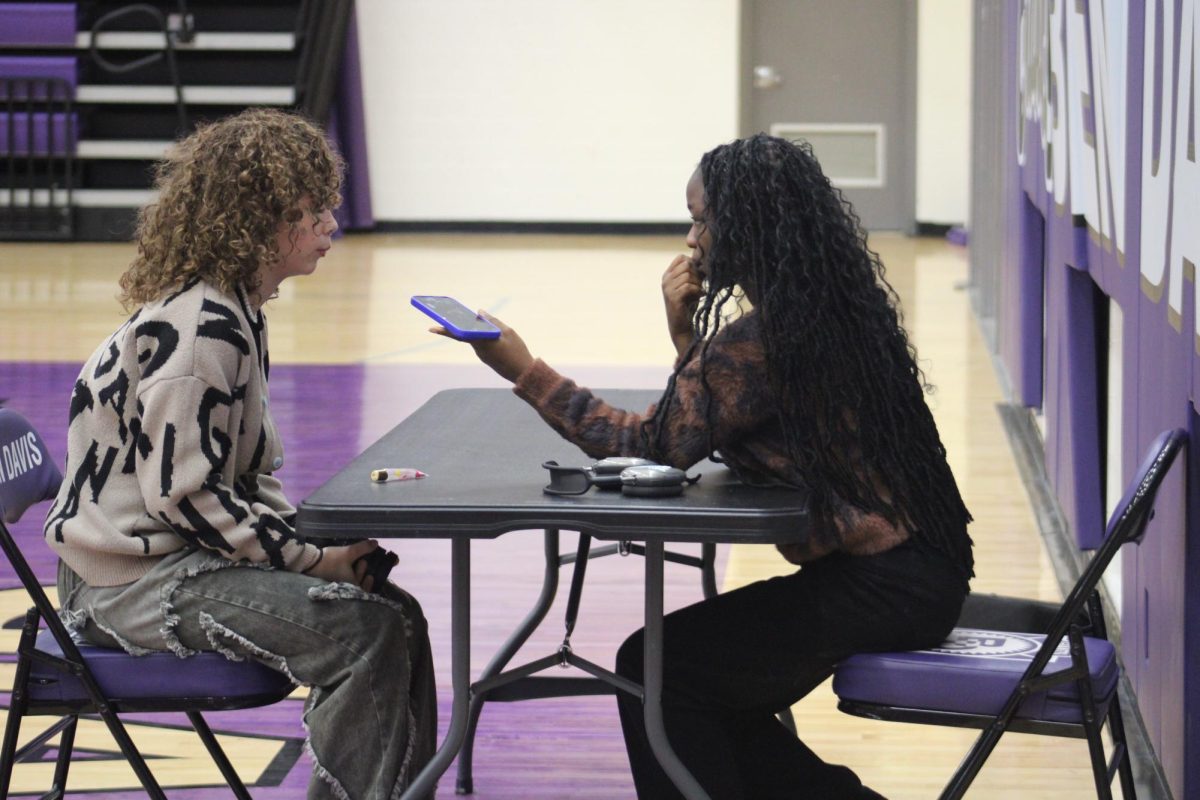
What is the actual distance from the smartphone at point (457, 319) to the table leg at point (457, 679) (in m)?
0.27

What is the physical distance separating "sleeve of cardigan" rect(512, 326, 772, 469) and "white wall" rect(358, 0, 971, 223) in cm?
A: 1114

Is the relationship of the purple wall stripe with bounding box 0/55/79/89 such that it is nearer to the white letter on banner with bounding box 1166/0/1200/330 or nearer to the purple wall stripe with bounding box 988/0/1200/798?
the purple wall stripe with bounding box 988/0/1200/798

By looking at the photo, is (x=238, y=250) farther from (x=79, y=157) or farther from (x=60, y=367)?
(x=79, y=157)

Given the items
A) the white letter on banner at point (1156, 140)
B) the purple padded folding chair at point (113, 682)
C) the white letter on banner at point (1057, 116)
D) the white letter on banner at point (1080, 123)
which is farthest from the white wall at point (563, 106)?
the purple padded folding chair at point (113, 682)

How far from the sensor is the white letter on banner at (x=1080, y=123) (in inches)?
144

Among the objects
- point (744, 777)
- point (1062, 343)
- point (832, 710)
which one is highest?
point (1062, 343)

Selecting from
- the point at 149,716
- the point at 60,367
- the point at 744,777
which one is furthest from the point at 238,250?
the point at 60,367

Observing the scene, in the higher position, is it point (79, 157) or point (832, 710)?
point (79, 157)

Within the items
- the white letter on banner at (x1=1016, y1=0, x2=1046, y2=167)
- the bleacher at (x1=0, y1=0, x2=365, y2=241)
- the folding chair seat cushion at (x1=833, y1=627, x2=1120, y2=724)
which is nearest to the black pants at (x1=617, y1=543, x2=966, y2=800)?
the folding chair seat cushion at (x1=833, y1=627, x2=1120, y2=724)

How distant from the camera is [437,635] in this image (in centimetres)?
374

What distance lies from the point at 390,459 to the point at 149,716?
1.19 meters

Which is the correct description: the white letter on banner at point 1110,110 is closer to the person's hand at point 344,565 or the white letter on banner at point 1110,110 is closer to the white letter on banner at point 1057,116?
the white letter on banner at point 1057,116

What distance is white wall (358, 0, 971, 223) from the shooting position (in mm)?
13156

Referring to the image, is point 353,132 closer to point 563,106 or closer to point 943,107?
point 563,106
